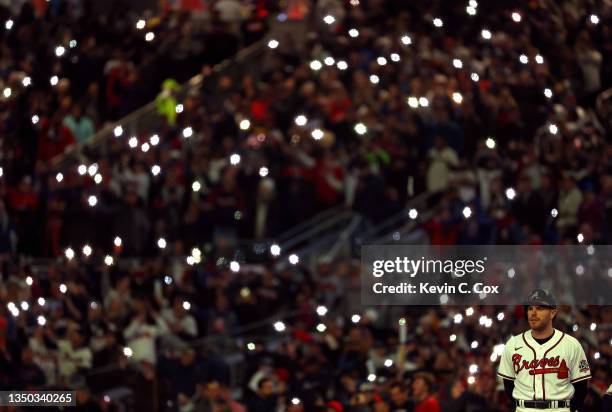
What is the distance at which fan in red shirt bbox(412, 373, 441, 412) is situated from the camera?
9.99 m

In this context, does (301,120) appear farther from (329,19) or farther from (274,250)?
(329,19)

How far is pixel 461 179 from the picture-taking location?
12852mm

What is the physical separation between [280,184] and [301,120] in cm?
75

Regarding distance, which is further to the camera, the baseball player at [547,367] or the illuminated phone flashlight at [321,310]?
the illuminated phone flashlight at [321,310]

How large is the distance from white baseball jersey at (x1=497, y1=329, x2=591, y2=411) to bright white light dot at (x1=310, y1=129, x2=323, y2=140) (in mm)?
5795

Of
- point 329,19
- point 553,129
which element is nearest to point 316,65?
point 329,19

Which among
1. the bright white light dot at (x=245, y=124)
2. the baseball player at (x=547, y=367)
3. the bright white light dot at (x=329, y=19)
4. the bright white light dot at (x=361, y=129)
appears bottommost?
the baseball player at (x=547, y=367)

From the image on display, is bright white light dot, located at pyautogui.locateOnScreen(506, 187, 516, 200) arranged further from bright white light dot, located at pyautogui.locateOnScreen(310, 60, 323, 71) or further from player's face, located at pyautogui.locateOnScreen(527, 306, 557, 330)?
player's face, located at pyautogui.locateOnScreen(527, 306, 557, 330)

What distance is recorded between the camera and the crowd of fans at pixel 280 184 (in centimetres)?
1142

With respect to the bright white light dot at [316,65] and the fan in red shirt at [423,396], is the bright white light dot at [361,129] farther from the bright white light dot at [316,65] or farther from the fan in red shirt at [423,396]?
the fan in red shirt at [423,396]

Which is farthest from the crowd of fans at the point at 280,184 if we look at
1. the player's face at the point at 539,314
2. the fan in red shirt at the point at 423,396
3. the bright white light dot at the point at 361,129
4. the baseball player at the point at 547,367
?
the player's face at the point at 539,314

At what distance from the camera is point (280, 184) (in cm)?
1273

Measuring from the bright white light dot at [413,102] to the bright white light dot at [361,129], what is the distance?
475 mm

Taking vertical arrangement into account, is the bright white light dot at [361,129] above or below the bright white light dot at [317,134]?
above
